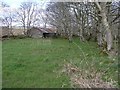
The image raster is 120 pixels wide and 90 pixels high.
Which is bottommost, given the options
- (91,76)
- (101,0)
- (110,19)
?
(91,76)

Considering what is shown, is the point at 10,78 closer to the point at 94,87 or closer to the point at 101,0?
the point at 94,87

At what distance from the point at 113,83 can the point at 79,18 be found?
75.0ft

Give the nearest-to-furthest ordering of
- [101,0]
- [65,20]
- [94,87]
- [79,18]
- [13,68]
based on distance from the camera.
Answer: [94,87] < [13,68] < [101,0] < [79,18] < [65,20]

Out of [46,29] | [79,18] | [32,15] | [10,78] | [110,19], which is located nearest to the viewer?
[10,78]

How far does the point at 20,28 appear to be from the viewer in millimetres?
51594

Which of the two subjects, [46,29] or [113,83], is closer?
[113,83]

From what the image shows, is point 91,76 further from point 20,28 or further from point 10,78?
point 20,28

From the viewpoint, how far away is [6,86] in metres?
6.29

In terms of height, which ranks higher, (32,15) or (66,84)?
(32,15)

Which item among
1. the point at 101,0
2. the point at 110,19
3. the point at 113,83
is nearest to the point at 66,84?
A: the point at 113,83

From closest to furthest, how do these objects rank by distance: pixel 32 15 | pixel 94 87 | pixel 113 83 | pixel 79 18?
pixel 94 87
pixel 113 83
pixel 79 18
pixel 32 15

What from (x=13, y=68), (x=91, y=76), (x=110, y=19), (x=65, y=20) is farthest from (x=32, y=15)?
(x=91, y=76)

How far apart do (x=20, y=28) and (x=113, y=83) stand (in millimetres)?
48021

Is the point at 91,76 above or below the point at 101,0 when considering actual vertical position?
below
